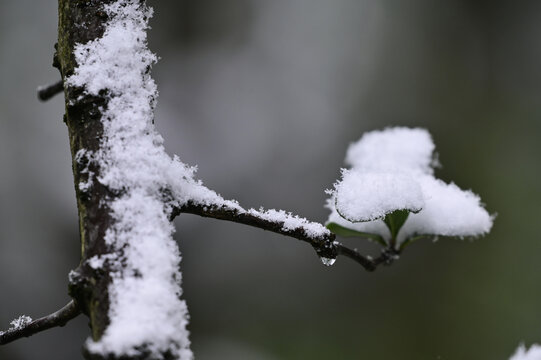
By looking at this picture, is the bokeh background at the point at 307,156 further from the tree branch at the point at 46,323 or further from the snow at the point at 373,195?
the tree branch at the point at 46,323

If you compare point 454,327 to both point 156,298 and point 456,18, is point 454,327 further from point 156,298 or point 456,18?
point 156,298

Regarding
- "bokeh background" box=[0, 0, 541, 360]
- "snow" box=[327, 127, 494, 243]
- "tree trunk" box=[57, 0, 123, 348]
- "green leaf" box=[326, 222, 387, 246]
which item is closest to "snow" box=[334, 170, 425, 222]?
"snow" box=[327, 127, 494, 243]

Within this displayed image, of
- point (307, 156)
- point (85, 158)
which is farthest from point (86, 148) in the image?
point (307, 156)

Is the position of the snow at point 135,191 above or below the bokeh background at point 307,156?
below

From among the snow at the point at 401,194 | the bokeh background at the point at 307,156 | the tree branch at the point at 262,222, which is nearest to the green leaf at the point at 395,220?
the snow at the point at 401,194

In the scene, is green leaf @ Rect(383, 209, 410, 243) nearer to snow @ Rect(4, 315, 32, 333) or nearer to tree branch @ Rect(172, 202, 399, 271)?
tree branch @ Rect(172, 202, 399, 271)

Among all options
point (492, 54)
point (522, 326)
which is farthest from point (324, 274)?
point (492, 54)
